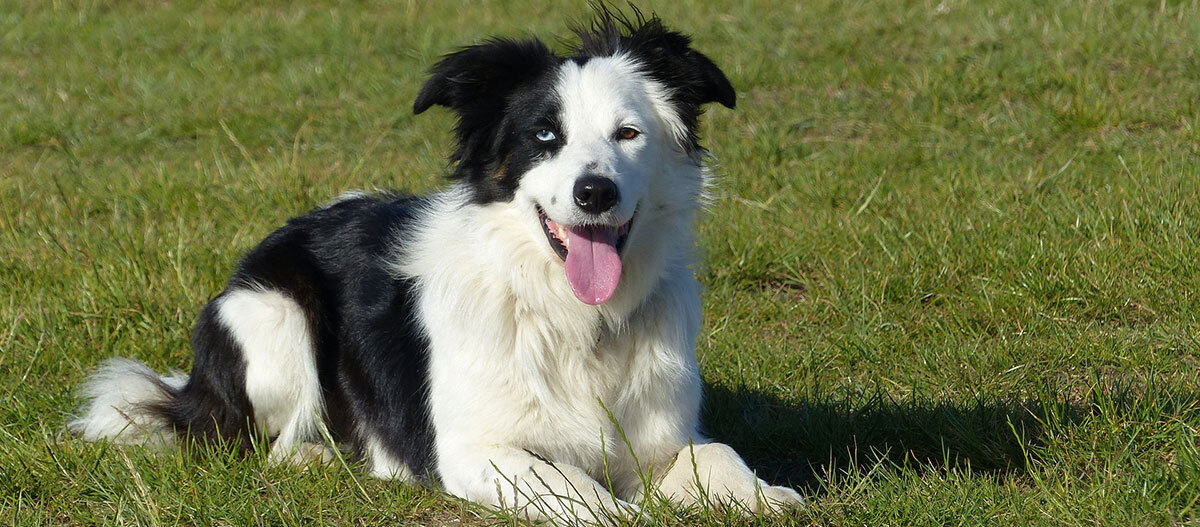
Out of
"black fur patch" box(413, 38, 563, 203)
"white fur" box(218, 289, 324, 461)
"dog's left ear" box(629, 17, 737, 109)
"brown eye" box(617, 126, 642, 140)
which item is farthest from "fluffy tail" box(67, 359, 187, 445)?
"dog's left ear" box(629, 17, 737, 109)

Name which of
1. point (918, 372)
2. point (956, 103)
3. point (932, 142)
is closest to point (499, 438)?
point (918, 372)

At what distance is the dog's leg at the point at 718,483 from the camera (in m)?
3.09

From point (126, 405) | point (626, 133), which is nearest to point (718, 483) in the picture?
point (626, 133)

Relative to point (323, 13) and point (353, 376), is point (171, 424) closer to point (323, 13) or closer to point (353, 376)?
point (353, 376)

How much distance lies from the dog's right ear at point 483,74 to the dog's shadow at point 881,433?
4.63 ft

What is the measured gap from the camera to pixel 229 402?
3947 mm

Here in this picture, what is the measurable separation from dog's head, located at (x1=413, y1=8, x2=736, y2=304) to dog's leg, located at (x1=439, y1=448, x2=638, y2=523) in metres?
0.48

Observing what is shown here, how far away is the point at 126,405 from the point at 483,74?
6.01 ft

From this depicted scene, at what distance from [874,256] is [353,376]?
2476 mm

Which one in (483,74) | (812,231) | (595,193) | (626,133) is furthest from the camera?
(812,231)

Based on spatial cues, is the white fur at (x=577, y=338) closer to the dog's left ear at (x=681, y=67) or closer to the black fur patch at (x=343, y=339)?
the dog's left ear at (x=681, y=67)

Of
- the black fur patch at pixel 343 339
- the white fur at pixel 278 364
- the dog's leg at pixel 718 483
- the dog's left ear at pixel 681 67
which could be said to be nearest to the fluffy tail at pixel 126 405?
the black fur patch at pixel 343 339

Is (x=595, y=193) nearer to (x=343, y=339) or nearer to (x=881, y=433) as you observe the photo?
(x=343, y=339)

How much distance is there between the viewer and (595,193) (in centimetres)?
304
